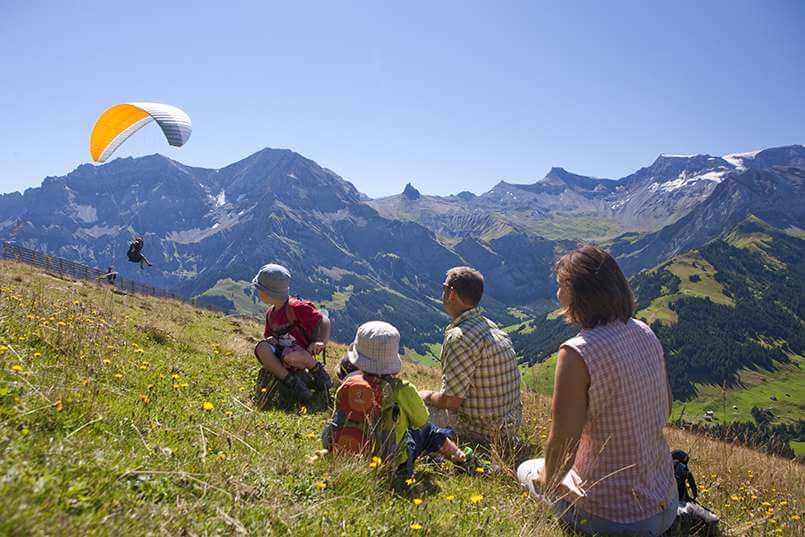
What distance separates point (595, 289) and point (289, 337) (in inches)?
210

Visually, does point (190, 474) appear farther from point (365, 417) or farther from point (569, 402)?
point (569, 402)

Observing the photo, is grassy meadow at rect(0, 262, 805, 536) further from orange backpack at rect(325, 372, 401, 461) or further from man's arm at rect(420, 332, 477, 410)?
man's arm at rect(420, 332, 477, 410)

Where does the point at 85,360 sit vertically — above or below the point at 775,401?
above

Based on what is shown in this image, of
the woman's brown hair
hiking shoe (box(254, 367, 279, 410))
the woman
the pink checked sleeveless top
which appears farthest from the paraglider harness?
the pink checked sleeveless top

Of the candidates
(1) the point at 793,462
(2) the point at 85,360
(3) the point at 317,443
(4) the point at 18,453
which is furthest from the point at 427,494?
(1) the point at 793,462

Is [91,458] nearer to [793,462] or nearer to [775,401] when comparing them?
[793,462]

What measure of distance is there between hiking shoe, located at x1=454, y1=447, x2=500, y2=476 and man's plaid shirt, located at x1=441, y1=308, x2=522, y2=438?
377mm

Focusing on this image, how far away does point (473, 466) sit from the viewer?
543 cm

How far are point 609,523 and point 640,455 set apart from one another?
0.63 meters

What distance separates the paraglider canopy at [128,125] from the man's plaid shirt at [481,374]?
64.7 feet

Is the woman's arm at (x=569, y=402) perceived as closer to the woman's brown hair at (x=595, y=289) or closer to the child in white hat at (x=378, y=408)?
the woman's brown hair at (x=595, y=289)

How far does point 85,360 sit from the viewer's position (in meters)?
5.88

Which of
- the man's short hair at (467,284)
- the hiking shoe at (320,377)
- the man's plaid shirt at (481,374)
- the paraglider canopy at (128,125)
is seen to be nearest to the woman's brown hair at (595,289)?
the man's plaid shirt at (481,374)

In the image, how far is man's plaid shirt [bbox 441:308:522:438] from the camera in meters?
5.91
